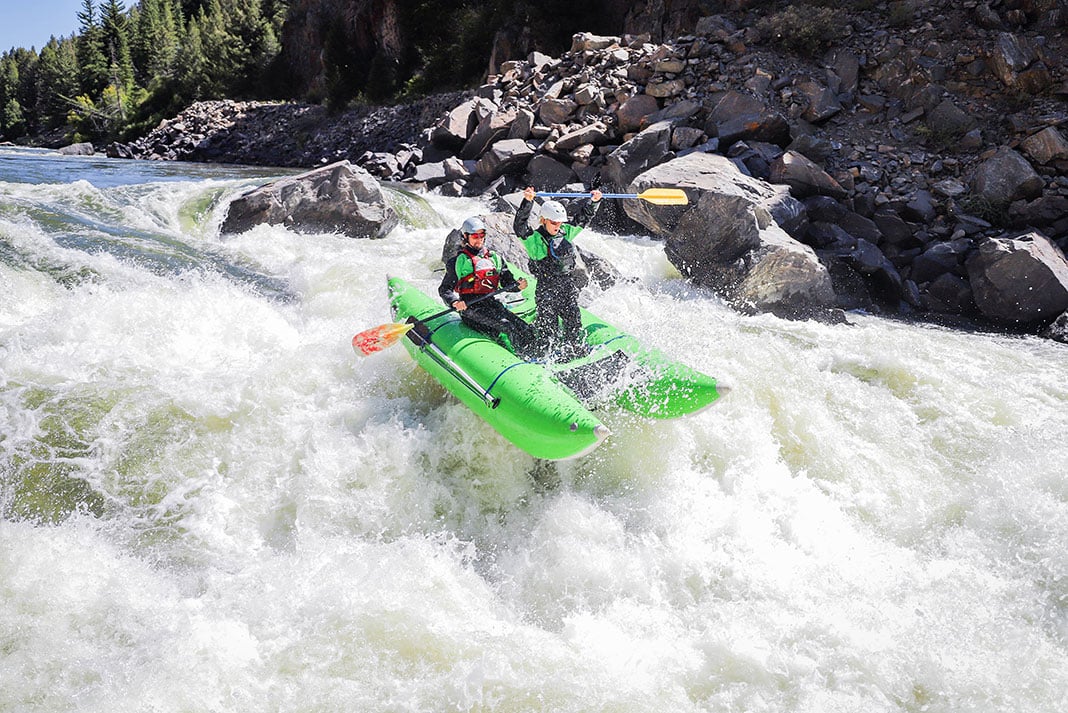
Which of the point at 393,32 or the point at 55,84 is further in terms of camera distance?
the point at 55,84

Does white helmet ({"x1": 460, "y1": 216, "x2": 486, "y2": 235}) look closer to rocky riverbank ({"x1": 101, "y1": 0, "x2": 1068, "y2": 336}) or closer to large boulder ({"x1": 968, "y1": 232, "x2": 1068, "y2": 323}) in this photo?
rocky riverbank ({"x1": 101, "y1": 0, "x2": 1068, "y2": 336})

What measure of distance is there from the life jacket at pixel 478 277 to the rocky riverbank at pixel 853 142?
10.7 ft

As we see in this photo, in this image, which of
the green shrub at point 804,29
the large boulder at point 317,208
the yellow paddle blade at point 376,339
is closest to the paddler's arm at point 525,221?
the yellow paddle blade at point 376,339

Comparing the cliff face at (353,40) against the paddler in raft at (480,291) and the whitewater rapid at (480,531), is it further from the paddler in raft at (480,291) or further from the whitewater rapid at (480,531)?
the paddler in raft at (480,291)

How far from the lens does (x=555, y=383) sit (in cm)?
389

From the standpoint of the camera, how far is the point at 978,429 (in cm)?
459

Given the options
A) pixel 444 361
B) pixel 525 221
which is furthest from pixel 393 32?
pixel 444 361

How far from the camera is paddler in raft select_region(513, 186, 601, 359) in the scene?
4.39 meters

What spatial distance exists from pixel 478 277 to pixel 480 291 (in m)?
0.10

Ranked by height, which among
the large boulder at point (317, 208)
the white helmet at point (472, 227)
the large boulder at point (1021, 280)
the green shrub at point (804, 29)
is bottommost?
the large boulder at point (1021, 280)

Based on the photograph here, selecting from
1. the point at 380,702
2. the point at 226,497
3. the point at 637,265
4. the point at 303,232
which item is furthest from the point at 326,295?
the point at 380,702

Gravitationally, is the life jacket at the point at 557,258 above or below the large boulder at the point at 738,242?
above

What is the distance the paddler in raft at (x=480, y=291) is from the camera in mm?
4523

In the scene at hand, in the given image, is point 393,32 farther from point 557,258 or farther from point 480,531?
point 480,531
